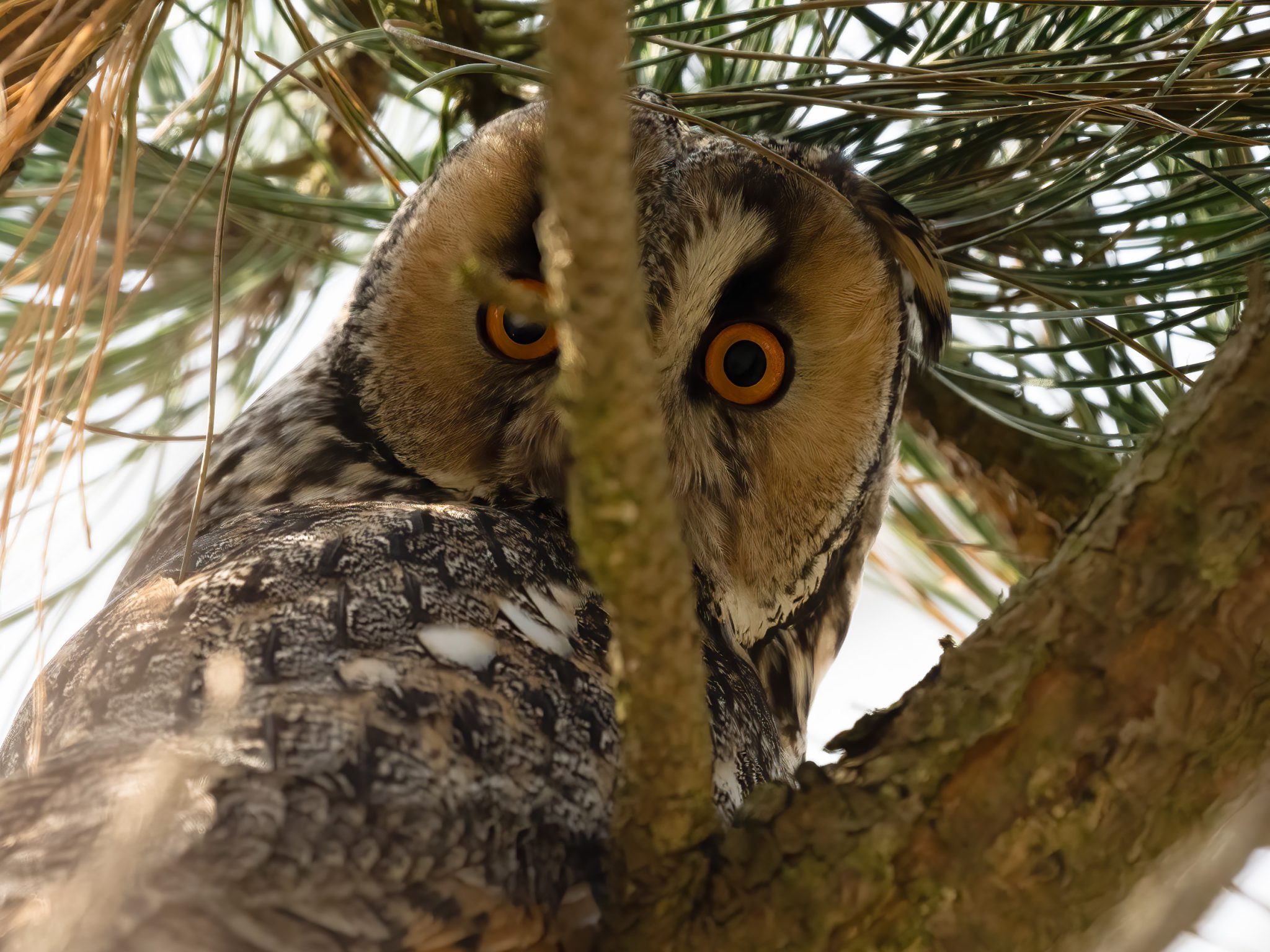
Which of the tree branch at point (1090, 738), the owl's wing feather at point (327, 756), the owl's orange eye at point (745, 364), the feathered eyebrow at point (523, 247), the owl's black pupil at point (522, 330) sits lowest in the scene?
the tree branch at point (1090, 738)

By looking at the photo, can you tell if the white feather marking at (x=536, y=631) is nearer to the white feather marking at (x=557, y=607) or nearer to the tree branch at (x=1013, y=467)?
the white feather marking at (x=557, y=607)

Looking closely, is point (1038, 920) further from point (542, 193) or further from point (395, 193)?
point (395, 193)

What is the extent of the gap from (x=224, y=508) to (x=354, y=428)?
0.60 feet

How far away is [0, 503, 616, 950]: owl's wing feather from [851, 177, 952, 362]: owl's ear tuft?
0.68m

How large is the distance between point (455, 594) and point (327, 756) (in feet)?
0.80

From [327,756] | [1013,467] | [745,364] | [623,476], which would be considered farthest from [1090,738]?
[1013,467]

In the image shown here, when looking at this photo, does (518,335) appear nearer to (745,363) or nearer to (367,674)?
(745,363)

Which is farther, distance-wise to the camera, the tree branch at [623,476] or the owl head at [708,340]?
the owl head at [708,340]

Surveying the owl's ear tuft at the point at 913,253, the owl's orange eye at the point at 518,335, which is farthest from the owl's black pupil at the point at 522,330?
the owl's ear tuft at the point at 913,253

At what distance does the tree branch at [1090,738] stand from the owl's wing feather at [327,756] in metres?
0.19

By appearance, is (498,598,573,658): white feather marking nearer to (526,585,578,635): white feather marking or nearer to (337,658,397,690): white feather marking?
(526,585,578,635): white feather marking

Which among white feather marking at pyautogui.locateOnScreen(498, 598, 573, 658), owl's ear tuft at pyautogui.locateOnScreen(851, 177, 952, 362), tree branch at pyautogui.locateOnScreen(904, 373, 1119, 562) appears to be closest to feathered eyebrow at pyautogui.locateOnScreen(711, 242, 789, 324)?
owl's ear tuft at pyautogui.locateOnScreen(851, 177, 952, 362)

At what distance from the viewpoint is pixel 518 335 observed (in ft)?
4.40

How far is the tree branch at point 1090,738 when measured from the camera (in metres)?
Answer: 0.65
